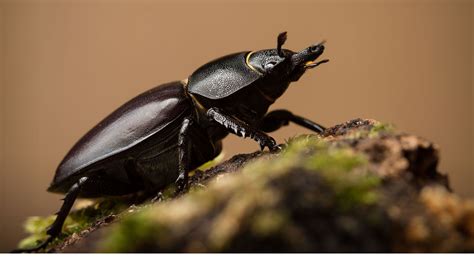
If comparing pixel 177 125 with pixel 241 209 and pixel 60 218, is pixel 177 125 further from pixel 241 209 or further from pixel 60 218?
pixel 241 209

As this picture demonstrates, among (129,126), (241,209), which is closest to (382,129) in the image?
(241,209)

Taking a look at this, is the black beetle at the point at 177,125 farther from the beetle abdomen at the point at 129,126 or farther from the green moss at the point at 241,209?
the green moss at the point at 241,209

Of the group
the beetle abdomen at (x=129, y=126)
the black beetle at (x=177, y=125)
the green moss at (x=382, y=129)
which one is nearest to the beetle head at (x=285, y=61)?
the black beetle at (x=177, y=125)

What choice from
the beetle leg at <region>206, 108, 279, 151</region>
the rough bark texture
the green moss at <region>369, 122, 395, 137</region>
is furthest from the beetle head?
the rough bark texture

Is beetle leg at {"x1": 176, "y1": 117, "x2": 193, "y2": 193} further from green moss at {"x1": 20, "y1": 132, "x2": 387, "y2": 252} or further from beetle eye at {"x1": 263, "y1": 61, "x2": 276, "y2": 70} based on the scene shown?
green moss at {"x1": 20, "y1": 132, "x2": 387, "y2": 252}

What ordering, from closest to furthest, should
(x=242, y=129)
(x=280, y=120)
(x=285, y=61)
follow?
1. (x=242, y=129)
2. (x=285, y=61)
3. (x=280, y=120)

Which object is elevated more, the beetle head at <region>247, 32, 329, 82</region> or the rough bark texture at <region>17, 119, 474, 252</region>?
the beetle head at <region>247, 32, 329, 82</region>
